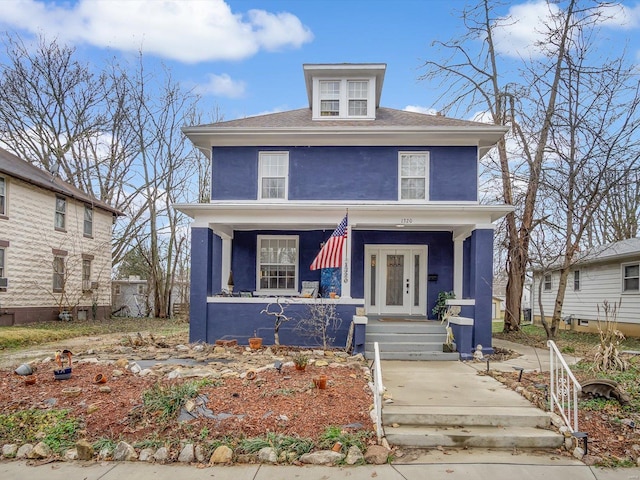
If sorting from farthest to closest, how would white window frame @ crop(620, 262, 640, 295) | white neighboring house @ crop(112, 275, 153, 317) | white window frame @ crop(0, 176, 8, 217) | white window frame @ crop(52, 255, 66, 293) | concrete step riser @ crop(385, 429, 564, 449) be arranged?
white neighboring house @ crop(112, 275, 153, 317), white window frame @ crop(52, 255, 66, 293), white window frame @ crop(0, 176, 8, 217), white window frame @ crop(620, 262, 640, 295), concrete step riser @ crop(385, 429, 564, 449)

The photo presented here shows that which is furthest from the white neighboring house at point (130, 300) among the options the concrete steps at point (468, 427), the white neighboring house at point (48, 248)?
the concrete steps at point (468, 427)

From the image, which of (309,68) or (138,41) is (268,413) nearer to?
(309,68)

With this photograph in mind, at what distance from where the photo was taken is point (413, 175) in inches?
467

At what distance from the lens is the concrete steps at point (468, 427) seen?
16.8ft

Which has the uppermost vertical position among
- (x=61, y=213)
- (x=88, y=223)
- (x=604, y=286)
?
(x=61, y=213)

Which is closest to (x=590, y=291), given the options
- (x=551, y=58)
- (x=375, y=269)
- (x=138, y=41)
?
(x=551, y=58)

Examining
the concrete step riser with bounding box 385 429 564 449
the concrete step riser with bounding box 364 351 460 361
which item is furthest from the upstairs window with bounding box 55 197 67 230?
the concrete step riser with bounding box 385 429 564 449

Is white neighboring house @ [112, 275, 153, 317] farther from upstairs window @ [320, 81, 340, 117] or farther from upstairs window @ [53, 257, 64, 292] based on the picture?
upstairs window @ [320, 81, 340, 117]

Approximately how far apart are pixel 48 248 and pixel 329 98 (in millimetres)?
12948

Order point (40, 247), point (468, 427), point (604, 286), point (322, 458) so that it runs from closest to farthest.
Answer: point (322, 458), point (468, 427), point (604, 286), point (40, 247)

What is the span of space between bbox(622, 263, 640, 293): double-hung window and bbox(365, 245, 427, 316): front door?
8820 millimetres

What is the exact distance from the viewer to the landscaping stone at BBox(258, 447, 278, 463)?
15.3ft

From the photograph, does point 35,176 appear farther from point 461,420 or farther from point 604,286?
point 604,286

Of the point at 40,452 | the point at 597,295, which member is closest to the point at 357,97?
the point at 40,452
